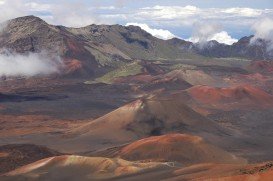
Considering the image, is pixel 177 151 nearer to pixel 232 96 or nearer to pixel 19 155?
pixel 19 155

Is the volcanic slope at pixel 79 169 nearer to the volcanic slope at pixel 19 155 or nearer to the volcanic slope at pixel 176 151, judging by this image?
the volcanic slope at pixel 19 155

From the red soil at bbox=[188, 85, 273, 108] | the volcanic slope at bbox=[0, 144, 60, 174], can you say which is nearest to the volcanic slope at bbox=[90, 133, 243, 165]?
the volcanic slope at bbox=[0, 144, 60, 174]

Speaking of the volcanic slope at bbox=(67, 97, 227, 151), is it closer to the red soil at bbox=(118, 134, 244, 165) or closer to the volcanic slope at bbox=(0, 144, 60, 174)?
the volcanic slope at bbox=(0, 144, 60, 174)

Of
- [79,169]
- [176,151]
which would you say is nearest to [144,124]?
[176,151]

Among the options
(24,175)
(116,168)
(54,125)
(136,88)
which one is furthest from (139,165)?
(136,88)

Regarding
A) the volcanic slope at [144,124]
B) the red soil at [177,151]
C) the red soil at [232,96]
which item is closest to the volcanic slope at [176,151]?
the red soil at [177,151]
